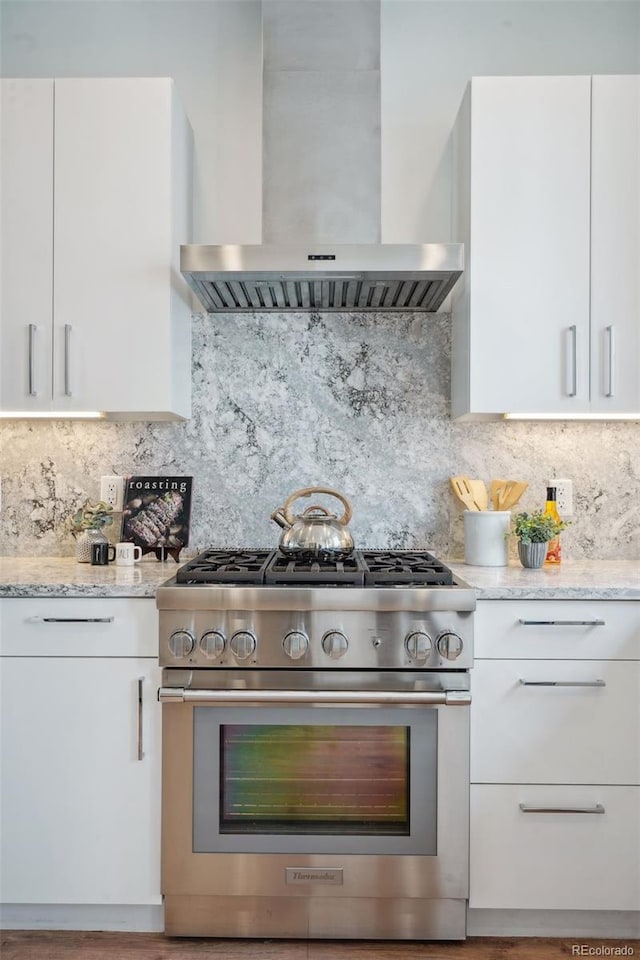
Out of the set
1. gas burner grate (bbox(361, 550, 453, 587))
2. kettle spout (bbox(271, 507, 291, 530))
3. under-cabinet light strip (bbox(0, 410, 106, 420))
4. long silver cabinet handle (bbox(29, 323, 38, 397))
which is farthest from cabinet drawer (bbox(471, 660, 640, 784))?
long silver cabinet handle (bbox(29, 323, 38, 397))

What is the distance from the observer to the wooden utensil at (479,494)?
93.8 inches

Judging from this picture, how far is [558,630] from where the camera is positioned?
1818mm

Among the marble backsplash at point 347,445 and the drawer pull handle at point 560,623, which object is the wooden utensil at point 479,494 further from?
the drawer pull handle at point 560,623

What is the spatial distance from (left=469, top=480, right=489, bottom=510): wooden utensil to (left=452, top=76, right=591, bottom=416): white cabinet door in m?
0.35

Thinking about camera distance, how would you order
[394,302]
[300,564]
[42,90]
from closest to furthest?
[300,564] → [42,90] → [394,302]

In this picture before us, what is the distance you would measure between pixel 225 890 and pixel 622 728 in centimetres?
115

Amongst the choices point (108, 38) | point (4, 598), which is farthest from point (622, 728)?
point (108, 38)

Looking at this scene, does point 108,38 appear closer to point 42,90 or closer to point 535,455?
point 42,90

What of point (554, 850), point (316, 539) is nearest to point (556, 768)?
point (554, 850)

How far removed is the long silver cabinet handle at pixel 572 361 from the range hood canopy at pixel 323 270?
1.35 feet

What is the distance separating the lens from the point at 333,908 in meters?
1.80

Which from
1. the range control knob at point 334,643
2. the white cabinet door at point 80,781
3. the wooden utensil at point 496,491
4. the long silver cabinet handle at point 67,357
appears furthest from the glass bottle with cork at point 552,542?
the long silver cabinet handle at point 67,357

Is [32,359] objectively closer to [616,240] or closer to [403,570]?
[403,570]

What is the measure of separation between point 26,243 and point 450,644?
70.4 inches
